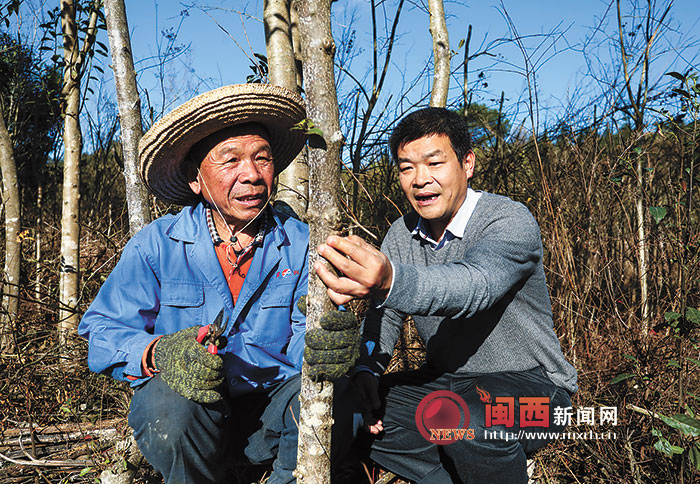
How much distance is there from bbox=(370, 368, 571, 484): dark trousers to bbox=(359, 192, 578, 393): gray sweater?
0.08m

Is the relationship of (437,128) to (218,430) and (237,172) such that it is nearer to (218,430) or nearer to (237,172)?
(237,172)

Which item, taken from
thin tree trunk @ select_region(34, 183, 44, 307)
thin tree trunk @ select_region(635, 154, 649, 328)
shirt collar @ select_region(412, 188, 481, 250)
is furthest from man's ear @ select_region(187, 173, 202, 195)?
thin tree trunk @ select_region(635, 154, 649, 328)

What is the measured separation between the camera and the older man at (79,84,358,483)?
6.83 ft

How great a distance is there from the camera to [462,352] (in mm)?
2367

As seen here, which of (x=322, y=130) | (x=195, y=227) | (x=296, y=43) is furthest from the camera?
(x=296, y=43)

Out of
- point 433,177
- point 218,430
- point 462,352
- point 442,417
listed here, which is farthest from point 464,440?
point 433,177

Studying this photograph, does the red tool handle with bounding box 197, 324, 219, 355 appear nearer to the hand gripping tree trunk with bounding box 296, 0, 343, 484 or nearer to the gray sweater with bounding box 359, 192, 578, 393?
the hand gripping tree trunk with bounding box 296, 0, 343, 484

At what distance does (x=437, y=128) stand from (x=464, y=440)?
4.39 ft

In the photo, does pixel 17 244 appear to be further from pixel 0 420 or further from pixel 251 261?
pixel 251 261

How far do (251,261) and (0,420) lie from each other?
1.90 metres

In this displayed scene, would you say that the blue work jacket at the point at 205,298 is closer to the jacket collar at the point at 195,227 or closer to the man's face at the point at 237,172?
the jacket collar at the point at 195,227

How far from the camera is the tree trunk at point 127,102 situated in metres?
3.01

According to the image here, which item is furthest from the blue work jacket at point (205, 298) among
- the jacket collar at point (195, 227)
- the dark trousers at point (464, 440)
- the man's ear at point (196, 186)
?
the dark trousers at point (464, 440)

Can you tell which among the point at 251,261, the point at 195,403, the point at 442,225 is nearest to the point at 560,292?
the point at 442,225
